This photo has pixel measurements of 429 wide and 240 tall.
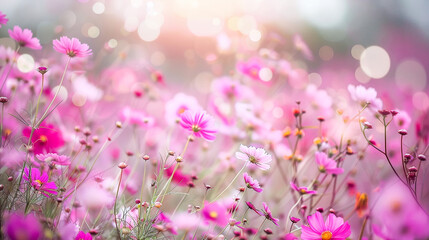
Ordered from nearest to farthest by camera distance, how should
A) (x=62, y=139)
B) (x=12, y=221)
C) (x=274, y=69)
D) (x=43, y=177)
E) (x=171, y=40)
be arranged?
(x=12, y=221) → (x=43, y=177) → (x=62, y=139) → (x=274, y=69) → (x=171, y=40)

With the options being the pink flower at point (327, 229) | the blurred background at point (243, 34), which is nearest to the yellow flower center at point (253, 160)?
the pink flower at point (327, 229)

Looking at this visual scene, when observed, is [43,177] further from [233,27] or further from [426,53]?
[426,53]

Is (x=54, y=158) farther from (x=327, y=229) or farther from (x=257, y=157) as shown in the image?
(x=327, y=229)

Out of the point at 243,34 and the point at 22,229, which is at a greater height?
the point at 243,34

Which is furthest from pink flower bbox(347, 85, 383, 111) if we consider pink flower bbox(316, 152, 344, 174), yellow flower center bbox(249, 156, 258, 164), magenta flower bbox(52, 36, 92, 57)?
magenta flower bbox(52, 36, 92, 57)

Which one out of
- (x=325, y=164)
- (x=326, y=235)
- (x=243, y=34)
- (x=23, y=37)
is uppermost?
(x=243, y=34)

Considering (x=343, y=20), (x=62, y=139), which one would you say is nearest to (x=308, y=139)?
(x=62, y=139)

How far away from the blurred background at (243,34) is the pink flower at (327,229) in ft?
1.61

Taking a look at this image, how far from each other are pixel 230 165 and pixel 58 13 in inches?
39.1

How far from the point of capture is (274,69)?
0.90m

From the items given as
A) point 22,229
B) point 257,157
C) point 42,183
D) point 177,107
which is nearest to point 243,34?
point 177,107

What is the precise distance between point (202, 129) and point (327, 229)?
0.23 meters

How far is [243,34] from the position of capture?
3.38ft

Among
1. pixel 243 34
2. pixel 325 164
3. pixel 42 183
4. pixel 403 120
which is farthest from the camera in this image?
pixel 243 34
